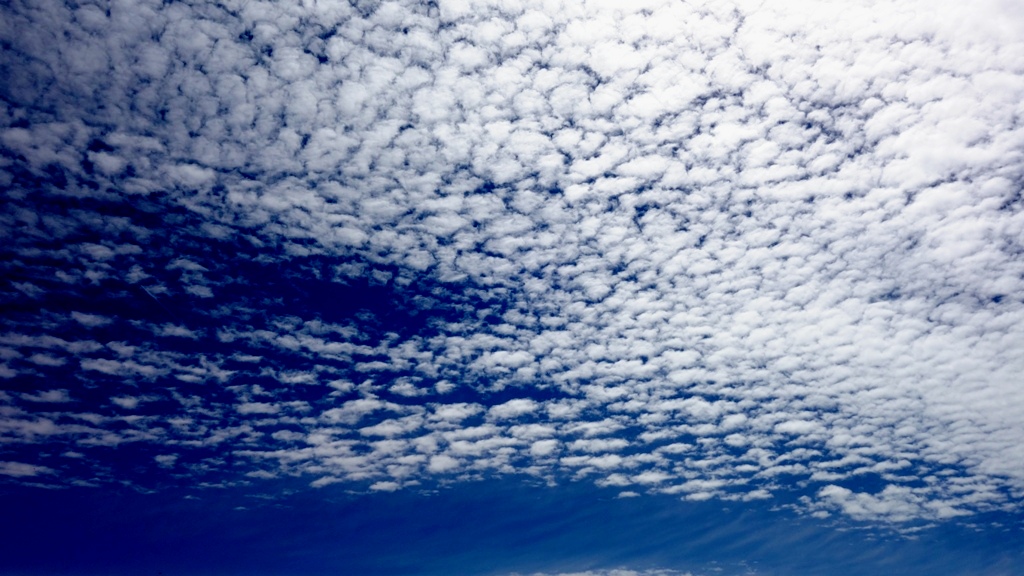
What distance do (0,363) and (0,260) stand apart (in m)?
4.42

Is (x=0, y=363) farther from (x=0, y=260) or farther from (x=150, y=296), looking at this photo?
(x=150, y=296)

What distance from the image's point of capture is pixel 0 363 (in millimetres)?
13891

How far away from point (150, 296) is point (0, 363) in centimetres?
543

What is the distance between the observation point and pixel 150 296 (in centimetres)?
1235

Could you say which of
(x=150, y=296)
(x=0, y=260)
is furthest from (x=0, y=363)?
(x=150, y=296)

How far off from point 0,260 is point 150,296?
275 centimetres

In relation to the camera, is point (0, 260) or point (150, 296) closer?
point (0, 260)

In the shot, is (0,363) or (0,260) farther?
(0,363)

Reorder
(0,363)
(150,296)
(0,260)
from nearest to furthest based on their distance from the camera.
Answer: (0,260), (150,296), (0,363)

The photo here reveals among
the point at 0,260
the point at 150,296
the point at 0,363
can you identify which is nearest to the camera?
the point at 0,260

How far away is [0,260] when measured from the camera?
36.9 ft

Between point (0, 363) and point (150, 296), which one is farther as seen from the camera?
point (0, 363)
